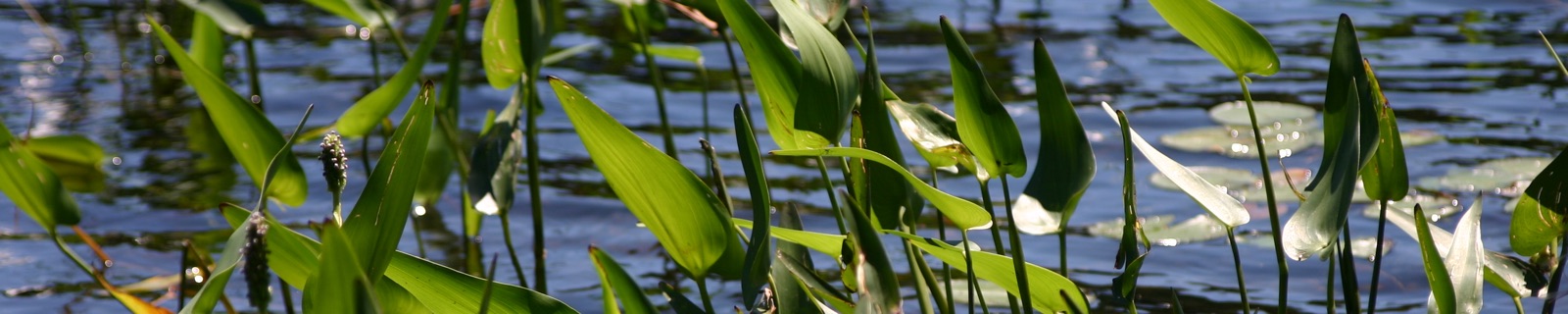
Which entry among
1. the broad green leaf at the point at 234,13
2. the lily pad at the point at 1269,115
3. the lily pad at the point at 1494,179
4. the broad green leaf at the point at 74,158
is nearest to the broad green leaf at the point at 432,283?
the broad green leaf at the point at 234,13

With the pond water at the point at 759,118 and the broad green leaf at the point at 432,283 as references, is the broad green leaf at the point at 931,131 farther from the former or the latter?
the pond water at the point at 759,118

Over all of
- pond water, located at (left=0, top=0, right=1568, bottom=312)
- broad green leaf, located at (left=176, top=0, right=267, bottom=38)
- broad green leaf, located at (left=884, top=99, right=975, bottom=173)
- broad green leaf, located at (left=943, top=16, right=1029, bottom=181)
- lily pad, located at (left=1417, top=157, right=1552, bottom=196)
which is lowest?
pond water, located at (left=0, top=0, right=1568, bottom=312)

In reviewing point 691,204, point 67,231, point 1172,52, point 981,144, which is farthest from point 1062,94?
point 1172,52

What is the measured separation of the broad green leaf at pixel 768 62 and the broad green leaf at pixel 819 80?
10 millimetres

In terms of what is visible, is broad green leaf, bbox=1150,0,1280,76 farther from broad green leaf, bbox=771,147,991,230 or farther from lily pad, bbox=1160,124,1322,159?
lily pad, bbox=1160,124,1322,159

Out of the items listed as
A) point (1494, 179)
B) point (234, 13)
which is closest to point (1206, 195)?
point (234, 13)

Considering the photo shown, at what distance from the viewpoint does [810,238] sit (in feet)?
2.76

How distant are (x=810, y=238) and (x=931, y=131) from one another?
15 centimetres

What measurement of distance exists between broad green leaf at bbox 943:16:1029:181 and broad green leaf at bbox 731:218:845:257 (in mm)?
99

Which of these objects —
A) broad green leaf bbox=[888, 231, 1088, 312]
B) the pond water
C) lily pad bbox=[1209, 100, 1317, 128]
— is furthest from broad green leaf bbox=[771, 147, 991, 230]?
lily pad bbox=[1209, 100, 1317, 128]

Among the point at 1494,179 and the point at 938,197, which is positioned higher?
the point at 938,197

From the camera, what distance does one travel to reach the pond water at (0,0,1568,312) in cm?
189

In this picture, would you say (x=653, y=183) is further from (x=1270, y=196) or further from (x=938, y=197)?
(x=1270, y=196)

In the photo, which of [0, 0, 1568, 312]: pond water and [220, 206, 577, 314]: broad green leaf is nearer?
[220, 206, 577, 314]: broad green leaf
